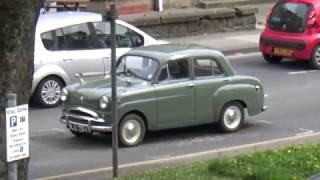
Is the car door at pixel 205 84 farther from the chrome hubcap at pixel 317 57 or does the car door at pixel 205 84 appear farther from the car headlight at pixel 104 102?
the chrome hubcap at pixel 317 57

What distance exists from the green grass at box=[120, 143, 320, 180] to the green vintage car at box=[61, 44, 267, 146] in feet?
7.42

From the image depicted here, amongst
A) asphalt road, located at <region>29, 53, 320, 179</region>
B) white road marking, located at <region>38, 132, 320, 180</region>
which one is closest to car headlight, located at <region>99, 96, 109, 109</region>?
asphalt road, located at <region>29, 53, 320, 179</region>

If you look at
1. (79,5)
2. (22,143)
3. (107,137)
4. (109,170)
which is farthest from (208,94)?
(79,5)

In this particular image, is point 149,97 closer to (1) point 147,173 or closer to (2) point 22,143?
(1) point 147,173

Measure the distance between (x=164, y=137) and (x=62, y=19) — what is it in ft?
12.7

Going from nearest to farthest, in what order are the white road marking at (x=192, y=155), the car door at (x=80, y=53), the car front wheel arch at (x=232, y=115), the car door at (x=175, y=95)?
the white road marking at (x=192, y=155) < the car door at (x=175, y=95) < the car front wheel arch at (x=232, y=115) < the car door at (x=80, y=53)

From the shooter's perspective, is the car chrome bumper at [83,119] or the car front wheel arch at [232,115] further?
the car front wheel arch at [232,115]

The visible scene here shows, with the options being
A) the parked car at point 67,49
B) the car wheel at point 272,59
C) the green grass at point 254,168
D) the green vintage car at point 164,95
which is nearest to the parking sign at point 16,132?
the green grass at point 254,168

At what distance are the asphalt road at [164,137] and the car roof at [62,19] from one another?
1495 millimetres

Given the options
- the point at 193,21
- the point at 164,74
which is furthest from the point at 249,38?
the point at 164,74

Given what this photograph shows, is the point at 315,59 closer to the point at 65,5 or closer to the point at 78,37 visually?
the point at 78,37

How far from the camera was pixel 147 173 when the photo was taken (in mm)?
9617

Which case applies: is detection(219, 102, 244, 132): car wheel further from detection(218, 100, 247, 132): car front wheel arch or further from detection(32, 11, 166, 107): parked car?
detection(32, 11, 166, 107): parked car

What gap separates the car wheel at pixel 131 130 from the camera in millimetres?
12113
